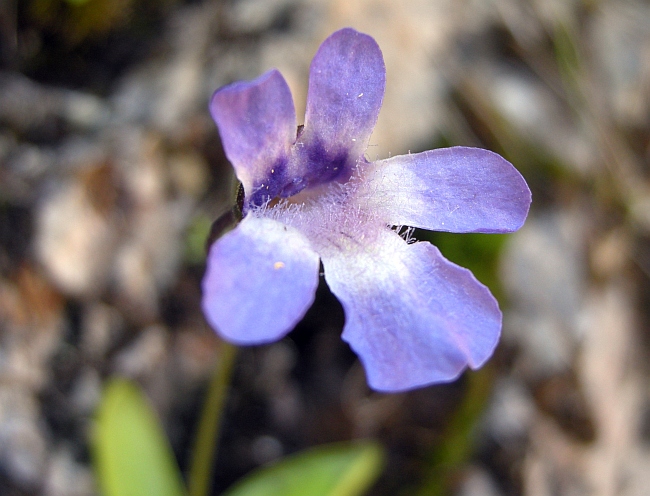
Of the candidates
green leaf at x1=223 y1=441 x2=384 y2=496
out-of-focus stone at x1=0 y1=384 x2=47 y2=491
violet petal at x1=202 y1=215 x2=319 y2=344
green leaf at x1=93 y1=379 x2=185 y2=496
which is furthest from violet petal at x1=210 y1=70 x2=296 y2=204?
out-of-focus stone at x1=0 y1=384 x2=47 y2=491

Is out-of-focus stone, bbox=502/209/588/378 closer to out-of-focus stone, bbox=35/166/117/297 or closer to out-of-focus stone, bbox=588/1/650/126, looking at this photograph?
out-of-focus stone, bbox=588/1/650/126

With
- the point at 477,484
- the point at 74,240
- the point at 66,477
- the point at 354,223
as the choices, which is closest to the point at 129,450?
the point at 66,477

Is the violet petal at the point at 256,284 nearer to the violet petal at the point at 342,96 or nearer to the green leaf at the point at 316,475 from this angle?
the violet petal at the point at 342,96

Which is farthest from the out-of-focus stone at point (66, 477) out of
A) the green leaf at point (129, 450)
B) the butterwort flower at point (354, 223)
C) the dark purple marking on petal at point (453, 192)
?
the dark purple marking on petal at point (453, 192)

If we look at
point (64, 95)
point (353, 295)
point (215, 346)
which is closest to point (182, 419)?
point (215, 346)

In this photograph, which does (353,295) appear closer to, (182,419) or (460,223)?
(460,223)

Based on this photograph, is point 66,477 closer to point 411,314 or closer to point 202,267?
point 202,267
